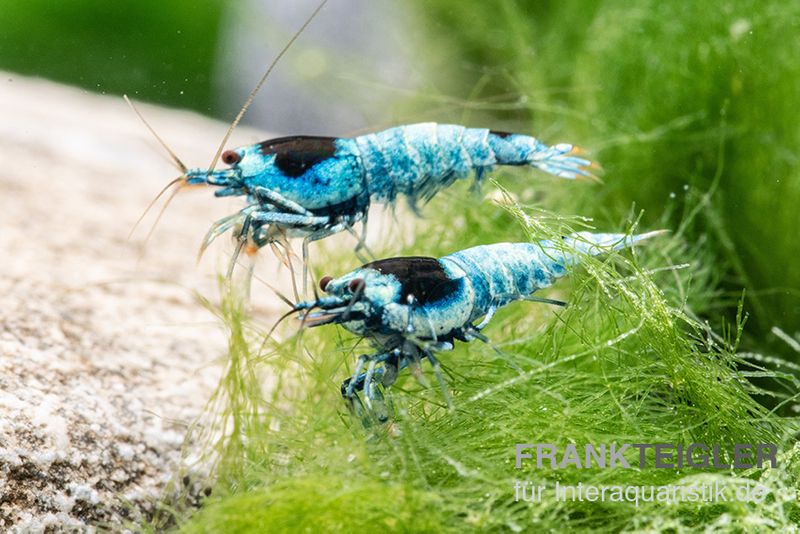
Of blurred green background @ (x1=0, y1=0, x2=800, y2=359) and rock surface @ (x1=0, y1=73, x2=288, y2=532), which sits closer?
rock surface @ (x1=0, y1=73, x2=288, y2=532)

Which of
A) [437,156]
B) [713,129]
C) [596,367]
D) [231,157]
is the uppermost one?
[231,157]

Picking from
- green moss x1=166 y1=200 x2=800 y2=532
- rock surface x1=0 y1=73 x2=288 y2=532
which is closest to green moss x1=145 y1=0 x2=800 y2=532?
green moss x1=166 y1=200 x2=800 y2=532

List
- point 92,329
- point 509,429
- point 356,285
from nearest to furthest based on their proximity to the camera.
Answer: point 356,285
point 509,429
point 92,329

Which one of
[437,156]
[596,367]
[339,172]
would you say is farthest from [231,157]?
[596,367]

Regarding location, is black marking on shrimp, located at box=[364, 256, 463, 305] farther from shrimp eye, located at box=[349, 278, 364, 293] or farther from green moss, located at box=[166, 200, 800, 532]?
green moss, located at box=[166, 200, 800, 532]

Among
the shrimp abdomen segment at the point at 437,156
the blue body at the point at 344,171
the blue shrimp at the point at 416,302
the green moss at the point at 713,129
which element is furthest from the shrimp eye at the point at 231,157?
the green moss at the point at 713,129

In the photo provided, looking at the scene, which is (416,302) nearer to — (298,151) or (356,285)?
(356,285)
